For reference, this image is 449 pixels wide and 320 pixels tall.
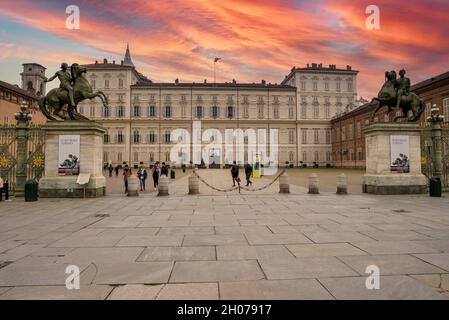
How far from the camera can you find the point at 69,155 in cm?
1255

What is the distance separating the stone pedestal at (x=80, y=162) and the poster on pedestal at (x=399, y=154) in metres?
13.3

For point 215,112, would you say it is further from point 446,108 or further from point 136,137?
point 446,108

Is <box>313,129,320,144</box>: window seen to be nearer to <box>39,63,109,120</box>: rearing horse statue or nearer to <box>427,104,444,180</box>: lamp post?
<box>427,104,444,180</box>: lamp post

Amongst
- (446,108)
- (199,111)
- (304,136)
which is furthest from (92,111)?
(446,108)

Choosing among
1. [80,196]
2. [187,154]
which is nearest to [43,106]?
[80,196]

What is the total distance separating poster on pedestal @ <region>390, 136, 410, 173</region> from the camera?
1352 cm

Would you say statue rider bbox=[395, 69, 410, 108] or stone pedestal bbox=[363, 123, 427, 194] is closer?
stone pedestal bbox=[363, 123, 427, 194]

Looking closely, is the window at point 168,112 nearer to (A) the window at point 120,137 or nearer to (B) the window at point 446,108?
(A) the window at point 120,137

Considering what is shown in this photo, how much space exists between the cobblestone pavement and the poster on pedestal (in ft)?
16.0

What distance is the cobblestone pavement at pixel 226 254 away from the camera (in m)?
3.34

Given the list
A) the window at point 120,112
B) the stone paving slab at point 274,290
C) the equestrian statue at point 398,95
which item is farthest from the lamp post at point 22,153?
the window at point 120,112

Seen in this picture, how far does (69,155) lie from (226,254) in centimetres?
1040

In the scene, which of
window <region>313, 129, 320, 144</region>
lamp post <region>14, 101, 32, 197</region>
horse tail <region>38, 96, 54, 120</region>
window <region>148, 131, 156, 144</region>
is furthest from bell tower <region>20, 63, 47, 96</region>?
horse tail <region>38, 96, 54, 120</region>
